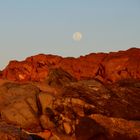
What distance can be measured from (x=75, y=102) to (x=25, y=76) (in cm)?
2610

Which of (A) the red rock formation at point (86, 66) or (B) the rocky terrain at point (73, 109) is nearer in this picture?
(B) the rocky terrain at point (73, 109)

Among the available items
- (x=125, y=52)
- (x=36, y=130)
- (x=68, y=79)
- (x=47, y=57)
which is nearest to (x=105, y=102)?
(x=36, y=130)

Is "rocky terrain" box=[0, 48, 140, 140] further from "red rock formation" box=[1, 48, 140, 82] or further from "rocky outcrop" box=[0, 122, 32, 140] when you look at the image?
"red rock formation" box=[1, 48, 140, 82]

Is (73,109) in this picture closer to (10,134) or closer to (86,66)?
(10,134)

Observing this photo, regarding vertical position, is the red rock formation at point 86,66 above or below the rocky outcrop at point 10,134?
above

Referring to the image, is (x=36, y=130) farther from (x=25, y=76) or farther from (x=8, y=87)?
(x=25, y=76)

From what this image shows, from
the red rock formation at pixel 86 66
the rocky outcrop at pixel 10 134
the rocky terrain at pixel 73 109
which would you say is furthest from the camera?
the red rock formation at pixel 86 66

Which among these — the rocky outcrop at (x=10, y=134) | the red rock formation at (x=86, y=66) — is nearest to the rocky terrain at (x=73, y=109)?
the rocky outcrop at (x=10, y=134)

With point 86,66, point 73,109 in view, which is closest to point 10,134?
point 73,109

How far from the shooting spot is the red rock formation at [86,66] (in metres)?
44.0

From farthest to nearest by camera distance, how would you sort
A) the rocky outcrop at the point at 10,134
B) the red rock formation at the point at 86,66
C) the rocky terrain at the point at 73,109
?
the red rock formation at the point at 86,66, the rocky terrain at the point at 73,109, the rocky outcrop at the point at 10,134

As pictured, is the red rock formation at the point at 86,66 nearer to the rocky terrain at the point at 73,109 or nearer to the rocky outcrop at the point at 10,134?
the rocky terrain at the point at 73,109

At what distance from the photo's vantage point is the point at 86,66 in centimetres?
4762

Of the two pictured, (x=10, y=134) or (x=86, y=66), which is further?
(x=86, y=66)
